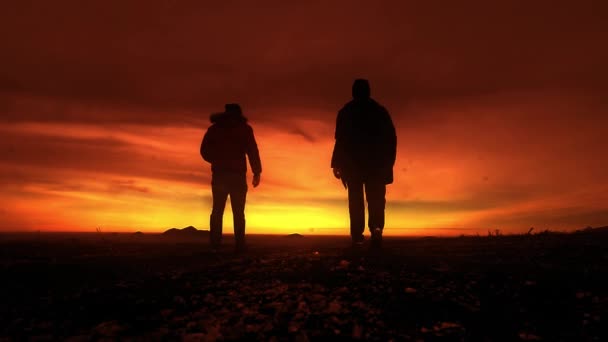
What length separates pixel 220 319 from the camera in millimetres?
3840

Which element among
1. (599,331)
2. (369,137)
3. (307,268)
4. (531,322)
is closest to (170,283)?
(307,268)

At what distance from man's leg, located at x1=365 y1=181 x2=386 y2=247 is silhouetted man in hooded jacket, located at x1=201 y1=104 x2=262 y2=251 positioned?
10.4ft

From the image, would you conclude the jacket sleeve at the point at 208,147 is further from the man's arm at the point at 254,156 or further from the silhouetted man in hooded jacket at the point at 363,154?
the silhouetted man in hooded jacket at the point at 363,154

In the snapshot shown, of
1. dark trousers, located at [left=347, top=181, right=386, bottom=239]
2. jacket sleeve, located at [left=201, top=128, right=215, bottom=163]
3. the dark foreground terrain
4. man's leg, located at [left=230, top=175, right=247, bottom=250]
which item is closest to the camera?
the dark foreground terrain

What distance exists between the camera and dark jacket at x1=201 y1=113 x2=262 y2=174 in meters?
10.1

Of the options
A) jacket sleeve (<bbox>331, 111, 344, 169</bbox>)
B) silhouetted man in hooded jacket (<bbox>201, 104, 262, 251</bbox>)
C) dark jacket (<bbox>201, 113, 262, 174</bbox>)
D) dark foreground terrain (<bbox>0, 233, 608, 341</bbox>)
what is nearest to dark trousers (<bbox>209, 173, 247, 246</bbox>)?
silhouetted man in hooded jacket (<bbox>201, 104, 262, 251</bbox>)

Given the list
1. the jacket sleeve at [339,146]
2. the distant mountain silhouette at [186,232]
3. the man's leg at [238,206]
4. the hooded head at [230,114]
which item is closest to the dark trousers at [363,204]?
the jacket sleeve at [339,146]

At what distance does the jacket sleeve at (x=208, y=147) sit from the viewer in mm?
10344

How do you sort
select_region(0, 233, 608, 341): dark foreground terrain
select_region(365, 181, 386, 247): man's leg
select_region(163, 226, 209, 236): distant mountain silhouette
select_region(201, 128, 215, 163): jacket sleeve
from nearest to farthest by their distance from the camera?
select_region(0, 233, 608, 341): dark foreground terrain < select_region(365, 181, 386, 247): man's leg < select_region(201, 128, 215, 163): jacket sleeve < select_region(163, 226, 209, 236): distant mountain silhouette

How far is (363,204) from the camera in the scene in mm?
8828

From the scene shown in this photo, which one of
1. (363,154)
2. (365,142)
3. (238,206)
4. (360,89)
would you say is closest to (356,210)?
(363,154)

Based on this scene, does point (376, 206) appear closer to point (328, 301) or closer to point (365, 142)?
point (365, 142)

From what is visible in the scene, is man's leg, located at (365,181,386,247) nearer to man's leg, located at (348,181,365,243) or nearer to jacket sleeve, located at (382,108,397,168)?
man's leg, located at (348,181,365,243)

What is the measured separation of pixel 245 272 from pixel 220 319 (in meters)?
2.25
